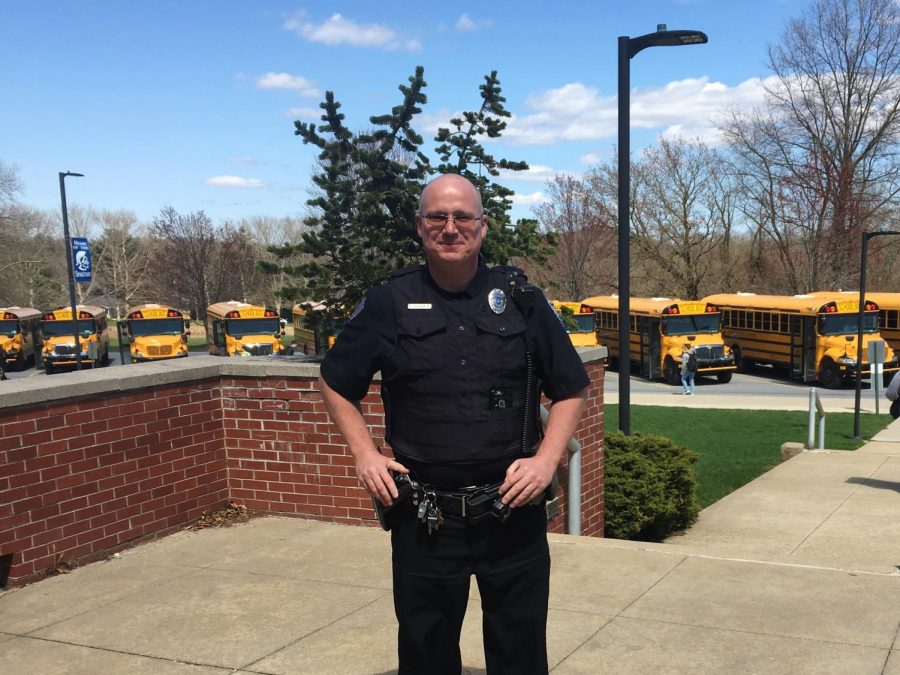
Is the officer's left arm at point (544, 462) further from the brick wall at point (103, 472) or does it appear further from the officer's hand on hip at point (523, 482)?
the brick wall at point (103, 472)

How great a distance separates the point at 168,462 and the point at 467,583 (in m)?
3.73

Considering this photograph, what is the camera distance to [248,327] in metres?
26.9

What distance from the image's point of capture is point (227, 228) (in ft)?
162

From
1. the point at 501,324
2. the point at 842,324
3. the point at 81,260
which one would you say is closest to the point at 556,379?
the point at 501,324

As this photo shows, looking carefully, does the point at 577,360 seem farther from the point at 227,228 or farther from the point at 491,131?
the point at 227,228

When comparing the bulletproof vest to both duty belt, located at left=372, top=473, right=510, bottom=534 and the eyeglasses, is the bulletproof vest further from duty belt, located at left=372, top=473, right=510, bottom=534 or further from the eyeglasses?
the eyeglasses

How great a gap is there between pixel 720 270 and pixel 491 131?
38500 mm

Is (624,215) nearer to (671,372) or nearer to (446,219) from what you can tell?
(446,219)

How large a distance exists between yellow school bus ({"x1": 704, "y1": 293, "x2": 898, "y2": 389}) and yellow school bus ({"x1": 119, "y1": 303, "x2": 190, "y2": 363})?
1982cm

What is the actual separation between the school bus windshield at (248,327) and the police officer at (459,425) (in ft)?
82.3

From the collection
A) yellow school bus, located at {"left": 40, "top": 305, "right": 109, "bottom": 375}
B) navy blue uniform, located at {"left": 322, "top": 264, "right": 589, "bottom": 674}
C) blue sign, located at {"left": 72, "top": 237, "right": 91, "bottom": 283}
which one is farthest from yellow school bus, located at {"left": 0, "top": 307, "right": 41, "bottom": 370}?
navy blue uniform, located at {"left": 322, "top": 264, "right": 589, "bottom": 674}

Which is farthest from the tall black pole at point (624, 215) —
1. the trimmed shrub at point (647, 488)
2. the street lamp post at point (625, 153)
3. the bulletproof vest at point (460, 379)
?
the bulletproof vest at point (460, 379)

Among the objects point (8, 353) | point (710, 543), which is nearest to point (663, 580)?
point (710, 543)

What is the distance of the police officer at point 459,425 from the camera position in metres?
2.41
